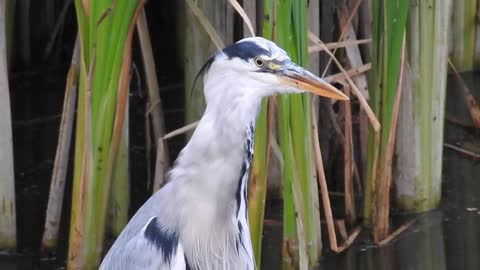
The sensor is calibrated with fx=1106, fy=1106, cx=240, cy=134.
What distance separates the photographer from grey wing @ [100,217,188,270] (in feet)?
7.58

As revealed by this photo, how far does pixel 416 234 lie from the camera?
11.4 ft

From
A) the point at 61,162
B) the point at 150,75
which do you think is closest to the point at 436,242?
the point at 150,75

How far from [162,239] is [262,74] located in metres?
0.47

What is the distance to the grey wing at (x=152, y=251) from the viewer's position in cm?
231

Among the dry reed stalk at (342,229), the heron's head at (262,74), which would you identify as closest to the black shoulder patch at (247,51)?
the heron's head at (262,74)

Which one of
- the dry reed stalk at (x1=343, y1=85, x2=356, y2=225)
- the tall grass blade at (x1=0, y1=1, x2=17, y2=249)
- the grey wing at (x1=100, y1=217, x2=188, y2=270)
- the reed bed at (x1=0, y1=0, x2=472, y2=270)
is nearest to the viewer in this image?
the grey wing at (x1=100, y1=217, x2=188, y2=270)

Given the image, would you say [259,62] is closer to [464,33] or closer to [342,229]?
[342,229]

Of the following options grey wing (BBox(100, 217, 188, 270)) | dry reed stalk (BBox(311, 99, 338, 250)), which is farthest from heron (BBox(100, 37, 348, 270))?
dry reed stalk (BBox(311, 99, 338, 250))

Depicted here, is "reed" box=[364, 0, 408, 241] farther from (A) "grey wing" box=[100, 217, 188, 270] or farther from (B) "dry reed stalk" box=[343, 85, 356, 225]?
(A) "grey wing" box=[100, 217, 188, 270]

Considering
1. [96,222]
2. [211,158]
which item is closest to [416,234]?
[96,222]

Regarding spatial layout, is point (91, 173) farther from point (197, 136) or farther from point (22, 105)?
point (22, 105)

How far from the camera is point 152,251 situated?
2.31 metres

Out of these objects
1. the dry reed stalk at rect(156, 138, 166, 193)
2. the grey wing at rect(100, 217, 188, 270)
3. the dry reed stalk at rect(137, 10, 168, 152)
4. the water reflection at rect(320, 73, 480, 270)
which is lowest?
the water reflection at rect(320, 73, 480, 270)

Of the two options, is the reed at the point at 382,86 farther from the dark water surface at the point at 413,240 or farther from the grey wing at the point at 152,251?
the grey wing at the point at 152,251
